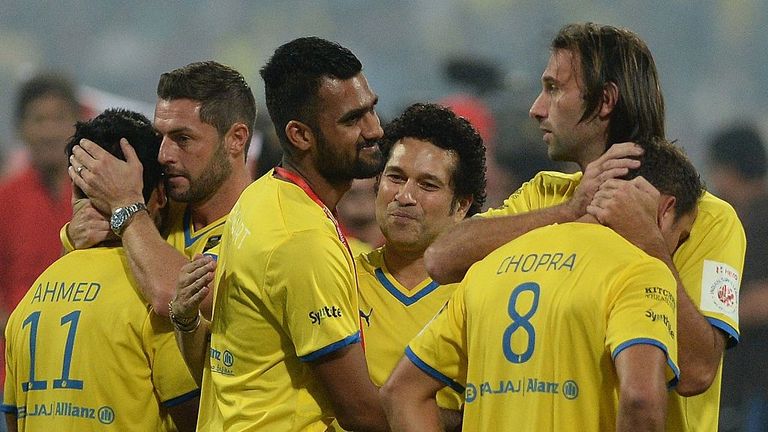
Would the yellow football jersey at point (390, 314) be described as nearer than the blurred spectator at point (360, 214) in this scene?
Yes

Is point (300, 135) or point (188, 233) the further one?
point (188, 233)

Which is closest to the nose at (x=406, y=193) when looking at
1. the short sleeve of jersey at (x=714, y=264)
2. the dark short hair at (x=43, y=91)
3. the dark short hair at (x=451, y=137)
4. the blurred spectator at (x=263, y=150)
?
the dark short hair at (x=451, y=137)

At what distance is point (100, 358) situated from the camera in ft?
12.7

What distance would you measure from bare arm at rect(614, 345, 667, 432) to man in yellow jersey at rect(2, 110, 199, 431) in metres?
1.63

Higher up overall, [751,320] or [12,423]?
[12,423]

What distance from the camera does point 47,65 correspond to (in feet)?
25.5

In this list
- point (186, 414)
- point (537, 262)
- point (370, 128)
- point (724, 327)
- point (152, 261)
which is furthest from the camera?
point (186, 414)

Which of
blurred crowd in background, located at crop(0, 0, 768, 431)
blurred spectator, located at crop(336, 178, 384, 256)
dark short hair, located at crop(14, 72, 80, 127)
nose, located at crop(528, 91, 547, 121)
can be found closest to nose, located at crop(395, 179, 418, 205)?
nose, located at crop(528, 91, 547, 121)

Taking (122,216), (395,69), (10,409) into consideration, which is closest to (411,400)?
(122,216)

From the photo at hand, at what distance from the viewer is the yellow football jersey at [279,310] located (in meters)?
3.29

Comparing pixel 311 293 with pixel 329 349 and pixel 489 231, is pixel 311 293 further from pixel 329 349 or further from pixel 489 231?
pixel 489 231

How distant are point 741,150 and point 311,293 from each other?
Answer: 472 cm

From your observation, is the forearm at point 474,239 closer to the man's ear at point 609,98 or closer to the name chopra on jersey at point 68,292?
the man's ear at point 609,98

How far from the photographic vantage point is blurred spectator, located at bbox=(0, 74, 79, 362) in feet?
24.1
